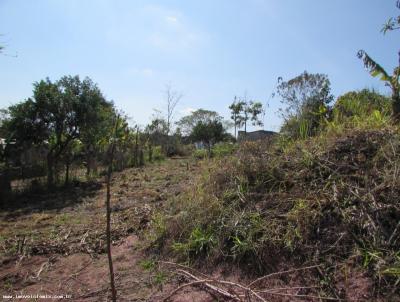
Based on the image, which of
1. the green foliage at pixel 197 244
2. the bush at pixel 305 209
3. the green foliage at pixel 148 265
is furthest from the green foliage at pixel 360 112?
the green foliage at pixel 148 265

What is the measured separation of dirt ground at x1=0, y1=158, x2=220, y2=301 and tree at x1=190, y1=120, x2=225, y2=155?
2238 cm

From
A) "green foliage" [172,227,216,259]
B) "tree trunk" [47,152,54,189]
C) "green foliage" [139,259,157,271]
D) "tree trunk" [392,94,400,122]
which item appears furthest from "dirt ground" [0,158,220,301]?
"tree trunk" [392,94,400,122]

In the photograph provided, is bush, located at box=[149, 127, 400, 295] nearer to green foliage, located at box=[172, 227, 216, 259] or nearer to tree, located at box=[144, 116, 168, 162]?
green foliage, located at box=[172, 227, 216, 259]

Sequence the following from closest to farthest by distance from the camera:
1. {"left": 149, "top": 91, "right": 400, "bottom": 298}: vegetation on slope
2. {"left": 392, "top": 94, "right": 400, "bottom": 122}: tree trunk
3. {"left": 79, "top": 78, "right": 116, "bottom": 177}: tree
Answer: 1. {"left": 149, "top": 91, "right": 400, "bottom": 298}: vegetation on slope
2. {"left": 392, "top": 94, "right": 400, "bottom": 122}: tree trunk
3. {"left": 79, "top": 78, "right": 116, "bottom": 177}: tree

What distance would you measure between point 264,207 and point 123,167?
12.2 meters

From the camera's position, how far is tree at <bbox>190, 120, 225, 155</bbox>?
30.2 metres

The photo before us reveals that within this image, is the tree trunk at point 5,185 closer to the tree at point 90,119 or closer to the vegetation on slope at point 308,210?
the tree at point 90,119

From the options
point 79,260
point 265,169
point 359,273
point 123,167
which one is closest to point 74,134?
point 123,167

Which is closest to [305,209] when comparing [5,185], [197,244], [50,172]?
[197,244]

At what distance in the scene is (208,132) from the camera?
30172 millimetres

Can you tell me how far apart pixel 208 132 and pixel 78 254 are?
1019 inches

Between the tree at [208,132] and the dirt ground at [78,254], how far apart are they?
73.4ft

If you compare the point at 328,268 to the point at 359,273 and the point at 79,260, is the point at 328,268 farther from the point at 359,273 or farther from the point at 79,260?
the point at 79,260

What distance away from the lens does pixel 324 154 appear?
12.8ft
